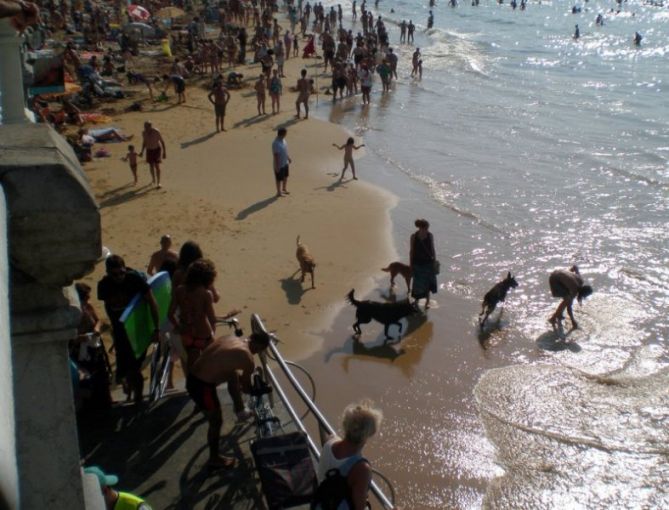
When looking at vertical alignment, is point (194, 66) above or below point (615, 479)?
above

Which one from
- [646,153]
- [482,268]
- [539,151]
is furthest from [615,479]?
[646,153]

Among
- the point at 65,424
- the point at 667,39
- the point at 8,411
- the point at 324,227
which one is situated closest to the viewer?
the point at 8,411

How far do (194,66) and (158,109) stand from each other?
671cm

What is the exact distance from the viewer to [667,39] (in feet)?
165

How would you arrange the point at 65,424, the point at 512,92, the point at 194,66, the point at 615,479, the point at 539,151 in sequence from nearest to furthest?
the point at 65,424 < the point at 615,479 < the point at 539,151 < the point at 194,66 < the point at 512,92

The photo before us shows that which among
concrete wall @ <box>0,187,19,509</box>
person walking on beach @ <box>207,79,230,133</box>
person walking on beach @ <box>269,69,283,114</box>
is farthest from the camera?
person walking on beach @ <box>269,69,283,114</box>

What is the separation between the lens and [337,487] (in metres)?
3.99

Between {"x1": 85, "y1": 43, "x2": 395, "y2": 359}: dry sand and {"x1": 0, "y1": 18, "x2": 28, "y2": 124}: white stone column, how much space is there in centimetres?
515

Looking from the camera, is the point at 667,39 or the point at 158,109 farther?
the point at 667,39

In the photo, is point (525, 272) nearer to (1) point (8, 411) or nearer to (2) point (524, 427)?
(2) point (524, 427)

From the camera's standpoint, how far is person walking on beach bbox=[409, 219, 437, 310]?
10.3 m

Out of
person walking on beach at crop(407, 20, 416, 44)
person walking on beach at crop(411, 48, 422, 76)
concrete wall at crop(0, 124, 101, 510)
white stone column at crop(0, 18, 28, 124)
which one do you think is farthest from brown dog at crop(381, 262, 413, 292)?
person walking on beach at crop(407, 20, 416, 44)

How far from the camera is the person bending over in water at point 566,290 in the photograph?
33.0ft

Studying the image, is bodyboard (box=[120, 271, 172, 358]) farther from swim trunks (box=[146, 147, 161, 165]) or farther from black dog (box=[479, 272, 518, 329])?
swim trunks (box=[146, 147, 161, 165])
